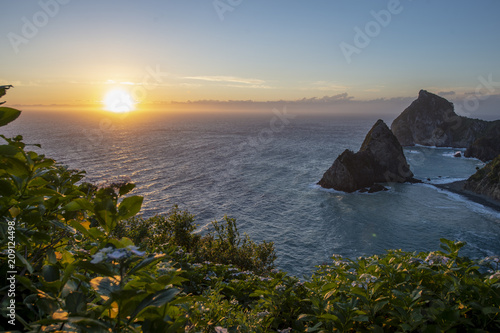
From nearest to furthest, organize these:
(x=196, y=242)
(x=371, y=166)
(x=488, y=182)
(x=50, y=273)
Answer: (x=50, y=273) < (x=196, y=242) < (x=488, y=182) < (x=371, y=166)

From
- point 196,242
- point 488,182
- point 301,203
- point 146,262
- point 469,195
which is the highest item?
point 146,262

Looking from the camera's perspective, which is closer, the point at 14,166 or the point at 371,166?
the point at 14,166

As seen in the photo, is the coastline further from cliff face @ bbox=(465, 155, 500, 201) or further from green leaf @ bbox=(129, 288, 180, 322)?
green leaf @ bbox=(129, 288, 180, 322)

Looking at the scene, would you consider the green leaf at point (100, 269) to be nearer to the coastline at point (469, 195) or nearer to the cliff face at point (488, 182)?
the coastline at point (469, 195)

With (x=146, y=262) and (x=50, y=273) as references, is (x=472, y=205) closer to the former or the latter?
(x=146, y=262)

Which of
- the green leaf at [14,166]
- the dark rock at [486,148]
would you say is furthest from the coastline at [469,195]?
the green leaf at [14,166]

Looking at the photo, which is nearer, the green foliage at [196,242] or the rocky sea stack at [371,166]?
the green foliage at [196,242]

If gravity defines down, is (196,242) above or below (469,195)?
above

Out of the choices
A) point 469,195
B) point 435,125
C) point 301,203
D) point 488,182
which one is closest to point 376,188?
point 469,195
